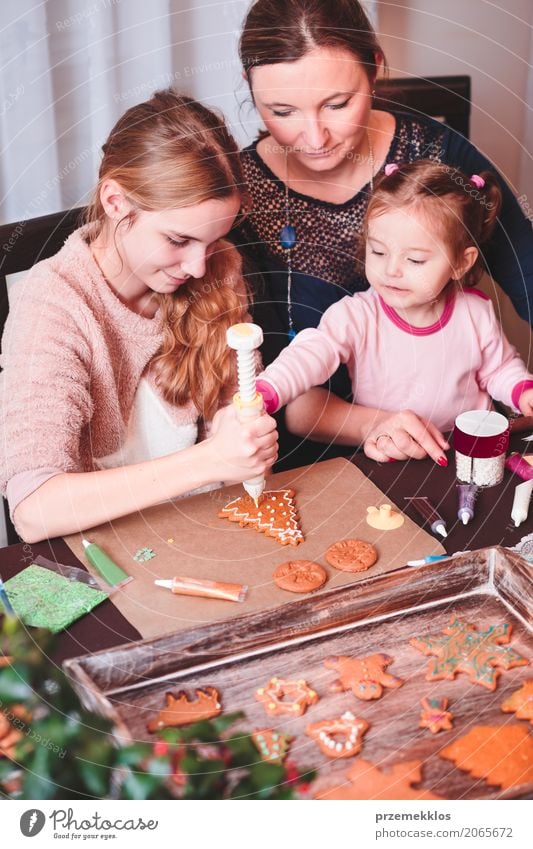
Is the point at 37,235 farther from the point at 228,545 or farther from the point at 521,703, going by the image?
the point at 521,703

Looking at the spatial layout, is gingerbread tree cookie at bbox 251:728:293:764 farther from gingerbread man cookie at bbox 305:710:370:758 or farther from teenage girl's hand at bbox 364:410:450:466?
teenage girl's hand at bbox 364:410:450:466

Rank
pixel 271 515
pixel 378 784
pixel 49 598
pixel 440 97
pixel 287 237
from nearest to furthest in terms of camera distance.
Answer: pixel 378 784 → pixel 49 598 → pixel 271 515 → pixel 287 237 → pixel 440 97

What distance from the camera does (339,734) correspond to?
730 millimetres

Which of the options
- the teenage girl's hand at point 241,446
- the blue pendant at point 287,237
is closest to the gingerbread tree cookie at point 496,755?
the teenage girl's hand at point 241,446

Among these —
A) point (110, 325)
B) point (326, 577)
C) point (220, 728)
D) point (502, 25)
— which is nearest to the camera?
point (220, 728)

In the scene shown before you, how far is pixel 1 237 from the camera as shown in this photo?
0.97 m

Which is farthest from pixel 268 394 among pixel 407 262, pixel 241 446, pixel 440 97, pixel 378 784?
pixel 440 97

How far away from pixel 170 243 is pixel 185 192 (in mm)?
56

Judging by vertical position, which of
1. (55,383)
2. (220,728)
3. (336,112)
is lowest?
(220,728)

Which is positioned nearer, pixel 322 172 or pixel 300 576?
pixel 300 576

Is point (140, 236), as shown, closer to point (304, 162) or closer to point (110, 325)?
point (110, 325)

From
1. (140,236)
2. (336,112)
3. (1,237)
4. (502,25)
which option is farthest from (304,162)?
(502,25)

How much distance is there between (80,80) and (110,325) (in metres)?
0.26

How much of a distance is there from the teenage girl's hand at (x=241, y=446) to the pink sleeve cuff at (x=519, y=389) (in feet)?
1.04
